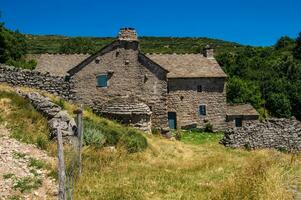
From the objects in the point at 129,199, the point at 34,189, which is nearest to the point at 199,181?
the point at 129,199

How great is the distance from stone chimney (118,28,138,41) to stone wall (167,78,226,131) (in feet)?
23.8

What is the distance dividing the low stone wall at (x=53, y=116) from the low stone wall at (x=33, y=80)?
13.3ft

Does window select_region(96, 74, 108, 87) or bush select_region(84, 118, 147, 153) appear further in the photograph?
window select_region(96, 74, 108, 87)

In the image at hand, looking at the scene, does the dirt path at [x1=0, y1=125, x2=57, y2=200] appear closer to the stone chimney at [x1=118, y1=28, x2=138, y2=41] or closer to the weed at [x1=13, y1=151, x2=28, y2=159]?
the weed at [x1=13, y1=151, x2=28, y2=159]

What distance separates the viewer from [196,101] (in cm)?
3688

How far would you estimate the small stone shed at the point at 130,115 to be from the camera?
25.7 m

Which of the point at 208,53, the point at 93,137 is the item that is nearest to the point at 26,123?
the point at 93,137

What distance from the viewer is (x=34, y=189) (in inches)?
404

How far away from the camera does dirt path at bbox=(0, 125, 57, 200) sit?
10008mm

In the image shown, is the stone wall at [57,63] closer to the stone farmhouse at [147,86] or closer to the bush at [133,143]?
the stone farmhouse at [147,86]

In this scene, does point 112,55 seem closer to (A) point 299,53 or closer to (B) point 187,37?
(A) point 299,53

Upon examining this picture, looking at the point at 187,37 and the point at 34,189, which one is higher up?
the point at 187,37

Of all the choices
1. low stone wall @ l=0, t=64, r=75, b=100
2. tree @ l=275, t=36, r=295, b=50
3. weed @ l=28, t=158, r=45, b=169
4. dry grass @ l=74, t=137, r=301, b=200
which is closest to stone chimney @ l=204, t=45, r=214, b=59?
low stone wall @ l=0, t=64, r=75, b=100

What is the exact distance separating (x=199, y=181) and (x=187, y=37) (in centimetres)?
14756
